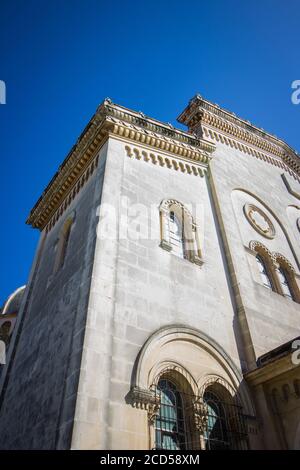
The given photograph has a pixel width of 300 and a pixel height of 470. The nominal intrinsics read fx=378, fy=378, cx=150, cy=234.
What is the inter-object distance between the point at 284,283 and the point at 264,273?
0.92 metres

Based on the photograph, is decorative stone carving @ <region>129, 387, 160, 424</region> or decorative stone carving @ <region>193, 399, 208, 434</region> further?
decorative stone carving @ <region>193, 399, 208, 434</region>

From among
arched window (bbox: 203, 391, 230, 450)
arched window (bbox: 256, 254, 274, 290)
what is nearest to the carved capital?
arched window (bbox: 203, 391, 230, 450)

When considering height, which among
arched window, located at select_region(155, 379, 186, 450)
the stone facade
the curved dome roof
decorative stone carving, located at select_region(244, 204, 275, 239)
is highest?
the curved dome roof

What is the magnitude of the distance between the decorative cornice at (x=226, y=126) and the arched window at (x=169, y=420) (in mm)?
11649

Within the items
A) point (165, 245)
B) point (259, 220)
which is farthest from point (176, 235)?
point (259, 220)

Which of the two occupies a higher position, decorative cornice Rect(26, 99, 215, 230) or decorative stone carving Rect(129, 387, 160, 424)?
decorative cornice Rect(26, 99, 215, 230)

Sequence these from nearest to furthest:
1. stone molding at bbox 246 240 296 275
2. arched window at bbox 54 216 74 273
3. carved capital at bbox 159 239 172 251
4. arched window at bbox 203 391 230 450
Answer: arched window at bbox 203 391 230 450 < carved capital at bbox 159 239 172 251 < arched window at bbox 54 216 74 273 < stone molding at bbox 246 240 296 275

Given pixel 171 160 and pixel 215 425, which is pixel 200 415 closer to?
pixel 215 425

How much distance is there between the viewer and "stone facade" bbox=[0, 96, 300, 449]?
22.6ft

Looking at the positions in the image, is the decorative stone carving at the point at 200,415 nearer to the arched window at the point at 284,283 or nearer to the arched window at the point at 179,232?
the arched window at the point at 179,232

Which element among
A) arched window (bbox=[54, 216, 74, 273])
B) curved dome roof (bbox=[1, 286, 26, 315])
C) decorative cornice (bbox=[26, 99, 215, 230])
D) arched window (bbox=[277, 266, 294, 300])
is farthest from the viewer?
curved dome roof (bbox=[1, 286, 26, 315])

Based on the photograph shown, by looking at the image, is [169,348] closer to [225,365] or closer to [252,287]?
[225,365]

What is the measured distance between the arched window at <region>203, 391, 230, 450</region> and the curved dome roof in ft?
62.8

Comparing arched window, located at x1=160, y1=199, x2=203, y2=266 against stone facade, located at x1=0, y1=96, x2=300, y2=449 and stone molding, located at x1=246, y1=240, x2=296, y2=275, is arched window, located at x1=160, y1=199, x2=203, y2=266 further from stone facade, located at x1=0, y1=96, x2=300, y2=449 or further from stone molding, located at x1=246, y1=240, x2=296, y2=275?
stone molding, located at x1=246, y1=240, x2=296, y2=275
